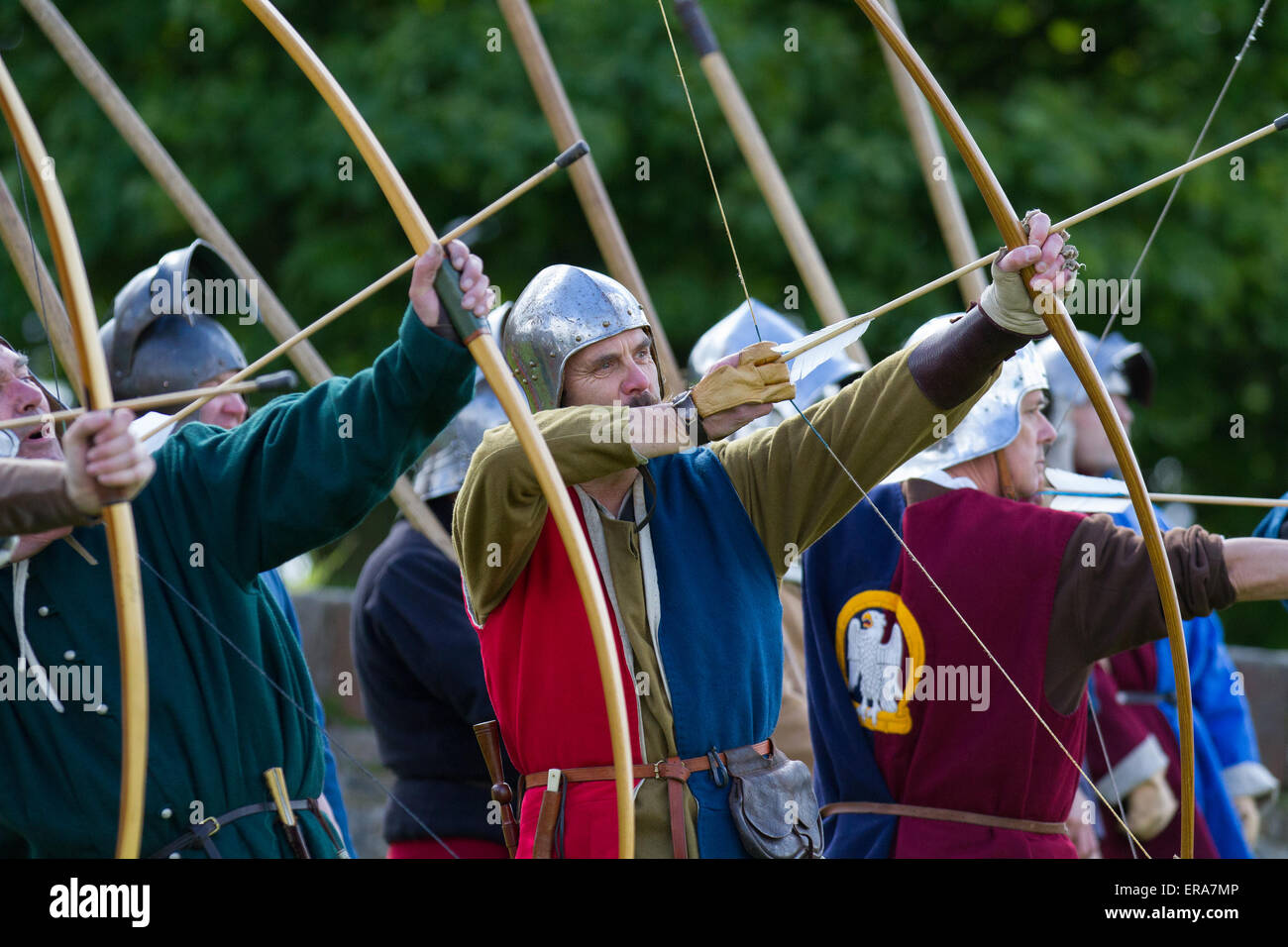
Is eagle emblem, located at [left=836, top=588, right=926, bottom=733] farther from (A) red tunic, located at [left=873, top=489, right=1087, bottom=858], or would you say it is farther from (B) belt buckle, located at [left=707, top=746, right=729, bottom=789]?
(B) belt buckle, located at [left=707, top=746, right=729, bottom=789]

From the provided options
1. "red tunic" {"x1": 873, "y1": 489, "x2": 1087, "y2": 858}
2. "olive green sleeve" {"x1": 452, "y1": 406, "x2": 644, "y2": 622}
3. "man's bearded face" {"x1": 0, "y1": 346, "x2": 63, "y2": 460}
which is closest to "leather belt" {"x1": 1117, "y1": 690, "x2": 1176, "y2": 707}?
"red tunic" {"x1": 873, "y1": 489, "x2": 1087, "y2": 858}

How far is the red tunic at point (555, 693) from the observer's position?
109 inches

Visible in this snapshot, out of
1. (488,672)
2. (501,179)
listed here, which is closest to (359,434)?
(488,672)


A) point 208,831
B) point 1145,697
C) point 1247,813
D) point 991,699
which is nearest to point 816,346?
point 991,699

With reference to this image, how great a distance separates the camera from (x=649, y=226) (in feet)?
25.1

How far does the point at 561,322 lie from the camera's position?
119 inches

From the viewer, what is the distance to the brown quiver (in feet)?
10.9

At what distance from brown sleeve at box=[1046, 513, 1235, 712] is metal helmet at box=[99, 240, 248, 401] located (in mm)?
2058

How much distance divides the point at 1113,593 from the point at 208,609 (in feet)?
Result: 5.68

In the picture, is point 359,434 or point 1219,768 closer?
point 359,434

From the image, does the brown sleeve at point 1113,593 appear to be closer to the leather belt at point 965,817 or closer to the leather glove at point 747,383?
the leather belt at point 965,817

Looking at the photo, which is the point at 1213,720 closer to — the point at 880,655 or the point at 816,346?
the point at 880,655

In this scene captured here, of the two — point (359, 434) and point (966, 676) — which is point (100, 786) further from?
point (966, 676)
